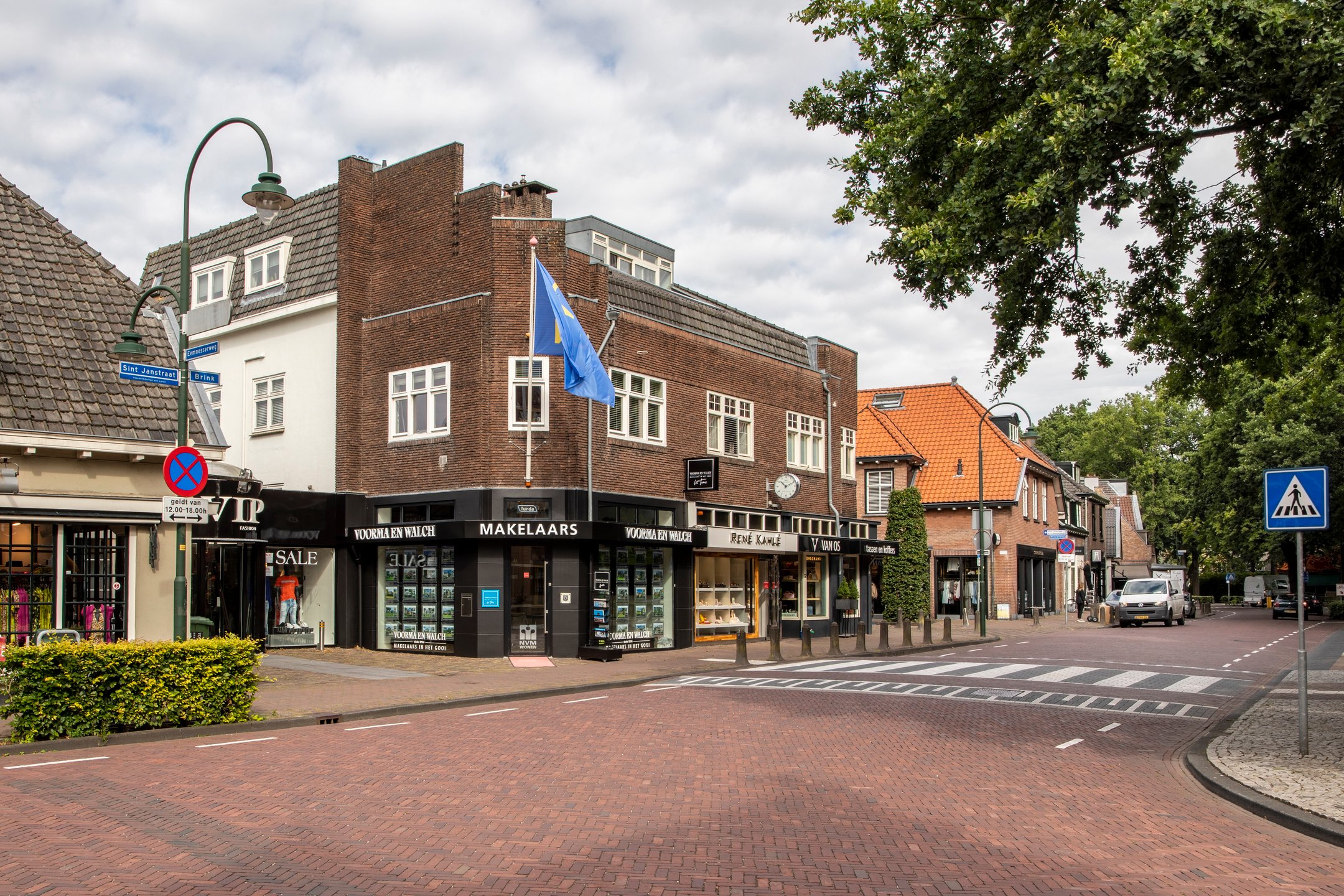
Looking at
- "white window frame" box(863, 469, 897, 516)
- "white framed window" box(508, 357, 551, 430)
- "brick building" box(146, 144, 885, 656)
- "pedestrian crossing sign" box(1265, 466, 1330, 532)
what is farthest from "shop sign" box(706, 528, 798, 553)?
"white window frame" box(863, 469, 897, 516)

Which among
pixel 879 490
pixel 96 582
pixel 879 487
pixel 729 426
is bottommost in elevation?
pixel 96 582

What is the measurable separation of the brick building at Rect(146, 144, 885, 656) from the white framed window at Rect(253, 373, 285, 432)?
0.23 ft

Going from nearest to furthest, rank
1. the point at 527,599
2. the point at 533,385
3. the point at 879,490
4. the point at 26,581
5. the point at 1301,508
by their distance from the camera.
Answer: the point at 1301,508 < the point at 26,581 < the point at 527,599 < the point at 533,385 < the point at 879,490

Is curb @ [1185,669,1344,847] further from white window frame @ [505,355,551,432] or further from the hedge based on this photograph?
white window frame @ [505,355,551,432]

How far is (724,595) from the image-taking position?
94.9ft

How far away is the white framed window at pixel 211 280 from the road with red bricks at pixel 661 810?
62.0 ft

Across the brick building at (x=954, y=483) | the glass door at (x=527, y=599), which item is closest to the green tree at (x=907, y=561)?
the brick building at (x=954, y=483)

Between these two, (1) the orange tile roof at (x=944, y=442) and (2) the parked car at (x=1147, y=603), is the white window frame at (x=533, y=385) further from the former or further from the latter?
(2) the parked car at (x=1147, y=603)

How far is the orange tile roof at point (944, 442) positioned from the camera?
46844 millimetres

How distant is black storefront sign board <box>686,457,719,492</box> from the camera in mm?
26625

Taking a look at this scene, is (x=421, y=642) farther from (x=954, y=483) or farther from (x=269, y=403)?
(x=954, y=483)

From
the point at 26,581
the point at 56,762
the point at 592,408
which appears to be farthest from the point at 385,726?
the point at 592,408

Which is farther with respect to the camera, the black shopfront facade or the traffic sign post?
the black shopfront facade

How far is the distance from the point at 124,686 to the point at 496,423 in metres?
12.1
